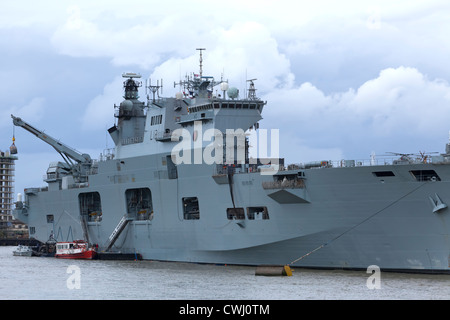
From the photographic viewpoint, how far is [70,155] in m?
51.4

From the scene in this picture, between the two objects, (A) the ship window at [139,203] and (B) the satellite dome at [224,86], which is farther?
(A) the ship window at [139,203]

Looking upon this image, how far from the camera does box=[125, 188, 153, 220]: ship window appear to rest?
1694 inches

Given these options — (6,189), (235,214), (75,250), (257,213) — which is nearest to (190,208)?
(235,214)

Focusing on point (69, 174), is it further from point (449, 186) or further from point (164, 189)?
point (449, 186)

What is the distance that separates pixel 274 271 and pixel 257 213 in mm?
3674

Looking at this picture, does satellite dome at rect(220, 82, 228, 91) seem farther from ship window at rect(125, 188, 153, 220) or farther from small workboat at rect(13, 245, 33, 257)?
small workboat at rect(13, 245, 33, 257)

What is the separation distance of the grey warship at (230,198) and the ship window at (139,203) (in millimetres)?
80


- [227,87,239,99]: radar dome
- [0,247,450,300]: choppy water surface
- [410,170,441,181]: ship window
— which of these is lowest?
[0,247,450,300]: choppy water surface

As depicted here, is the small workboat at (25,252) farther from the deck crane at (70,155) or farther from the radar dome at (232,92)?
the radar dome at (232,92)

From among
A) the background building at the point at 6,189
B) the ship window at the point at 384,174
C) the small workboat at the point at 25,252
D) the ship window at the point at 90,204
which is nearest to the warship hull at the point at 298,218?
the ship window at the point at 384,174

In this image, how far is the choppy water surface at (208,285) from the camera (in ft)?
88.4

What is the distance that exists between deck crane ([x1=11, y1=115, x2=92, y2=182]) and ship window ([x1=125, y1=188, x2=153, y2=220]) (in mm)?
7559

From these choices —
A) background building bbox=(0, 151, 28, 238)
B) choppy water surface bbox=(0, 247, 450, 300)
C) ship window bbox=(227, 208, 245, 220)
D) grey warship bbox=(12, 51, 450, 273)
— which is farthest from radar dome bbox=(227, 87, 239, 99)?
background building bbox=(0, 151, 28, 238)

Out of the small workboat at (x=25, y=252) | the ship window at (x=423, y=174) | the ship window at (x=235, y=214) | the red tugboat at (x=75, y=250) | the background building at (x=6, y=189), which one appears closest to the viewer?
the ship window at (x=423, y=174)
